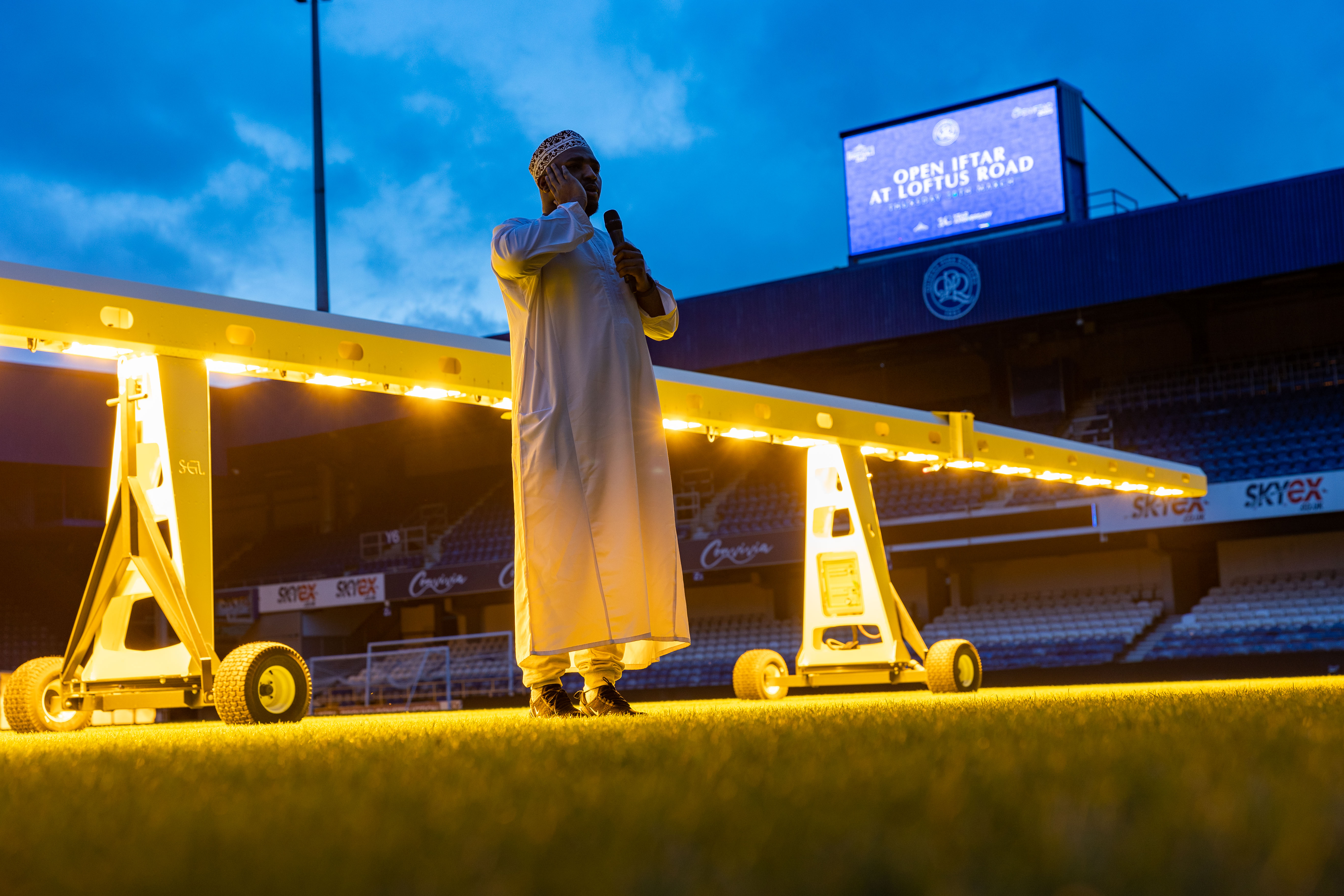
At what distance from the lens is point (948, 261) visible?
20.1 meters

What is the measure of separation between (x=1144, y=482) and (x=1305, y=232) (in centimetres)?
906

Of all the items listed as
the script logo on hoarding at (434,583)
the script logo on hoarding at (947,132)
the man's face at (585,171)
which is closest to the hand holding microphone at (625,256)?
the man's face at (585,171)

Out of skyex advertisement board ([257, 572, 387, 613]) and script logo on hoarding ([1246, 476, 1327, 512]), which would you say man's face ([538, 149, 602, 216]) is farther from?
skyex advertisement board ([257, 572, 387, 613])

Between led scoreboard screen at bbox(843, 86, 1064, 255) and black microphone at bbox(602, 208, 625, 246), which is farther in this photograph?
led scoreboard screen at bbox(843, 86, 1064, 255)

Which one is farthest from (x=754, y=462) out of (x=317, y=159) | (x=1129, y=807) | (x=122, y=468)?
(x=1129, y=807)

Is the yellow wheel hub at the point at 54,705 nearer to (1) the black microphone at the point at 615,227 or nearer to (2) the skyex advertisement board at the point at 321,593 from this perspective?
(1) the black microphone at the point at 615,227

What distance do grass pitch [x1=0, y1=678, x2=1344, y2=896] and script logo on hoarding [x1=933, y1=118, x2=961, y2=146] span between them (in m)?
20.5

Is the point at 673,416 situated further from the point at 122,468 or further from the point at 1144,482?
the point at 1144,482

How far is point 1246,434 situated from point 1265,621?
11.7ft

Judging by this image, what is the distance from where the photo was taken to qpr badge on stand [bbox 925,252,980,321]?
19812mm

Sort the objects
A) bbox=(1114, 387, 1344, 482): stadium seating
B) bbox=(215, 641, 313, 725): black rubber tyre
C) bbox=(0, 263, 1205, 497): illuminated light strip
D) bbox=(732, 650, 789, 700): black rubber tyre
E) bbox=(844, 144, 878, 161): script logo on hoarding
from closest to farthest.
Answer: bbox=(215, 641, 313, 725): black rubber tyre
bbox=(0, 263, 1205, 497): illuminated light strip
bbox=(732, 650, 789, 700): black rubber tyre
bbox=(1114, 387, 1344, 482): stadium seating
bbox=(844, 144, 878, 161): script logo on hoarding

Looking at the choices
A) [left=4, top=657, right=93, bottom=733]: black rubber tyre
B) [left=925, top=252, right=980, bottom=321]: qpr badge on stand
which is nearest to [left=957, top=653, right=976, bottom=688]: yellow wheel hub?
[left=4, top=657, right=93, bottom=733]: black rubber tyre

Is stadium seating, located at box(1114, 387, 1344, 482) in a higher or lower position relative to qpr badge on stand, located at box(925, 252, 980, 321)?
lower

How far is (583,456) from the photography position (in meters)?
3.64
